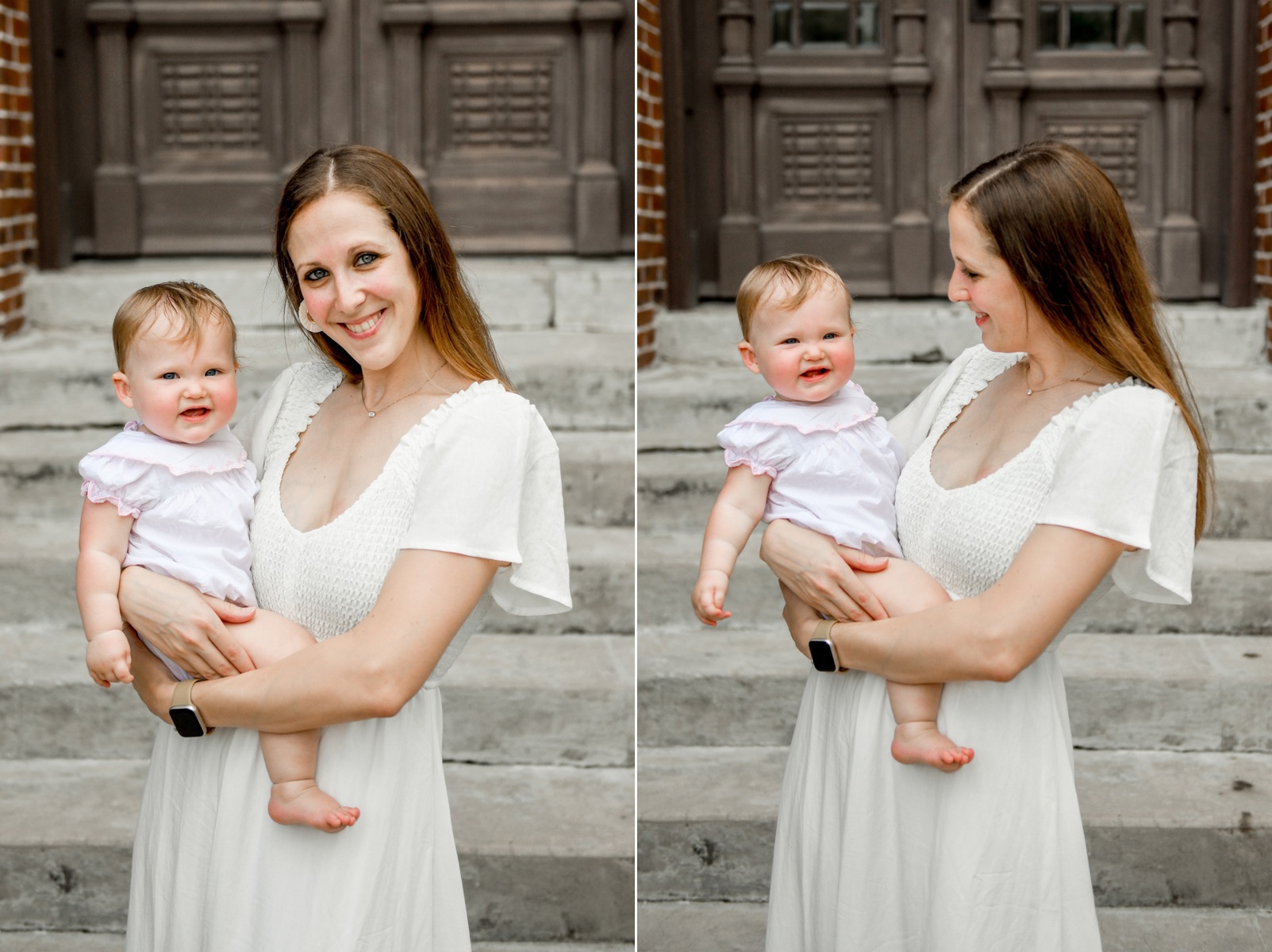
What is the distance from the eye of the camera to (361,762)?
1.81 metres

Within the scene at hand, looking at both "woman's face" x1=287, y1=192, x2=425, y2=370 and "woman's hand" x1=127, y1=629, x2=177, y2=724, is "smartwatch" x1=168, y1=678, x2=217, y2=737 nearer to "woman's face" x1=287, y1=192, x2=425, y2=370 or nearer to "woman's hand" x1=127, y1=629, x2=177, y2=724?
"woman's hand" x1=127, y1=629, x2=177, y2=724

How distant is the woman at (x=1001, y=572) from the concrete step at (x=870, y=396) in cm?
263

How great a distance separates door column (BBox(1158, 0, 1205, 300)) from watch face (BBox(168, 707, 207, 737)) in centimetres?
451

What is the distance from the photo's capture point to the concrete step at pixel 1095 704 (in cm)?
362

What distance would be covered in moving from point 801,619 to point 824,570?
4.3 inches

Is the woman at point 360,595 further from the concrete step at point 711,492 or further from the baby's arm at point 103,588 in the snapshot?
the concrete step at point 711,492

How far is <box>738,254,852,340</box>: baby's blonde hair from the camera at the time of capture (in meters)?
2.00

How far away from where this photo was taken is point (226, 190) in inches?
212

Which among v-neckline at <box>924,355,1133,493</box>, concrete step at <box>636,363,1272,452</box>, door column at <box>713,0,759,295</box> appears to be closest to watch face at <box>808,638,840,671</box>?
v-neckline at <box>924,355,1133,493</box>

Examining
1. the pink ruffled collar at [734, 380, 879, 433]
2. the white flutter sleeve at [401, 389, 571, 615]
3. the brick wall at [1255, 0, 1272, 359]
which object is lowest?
the white flutter sleeve at [401, 389, 571, 615]

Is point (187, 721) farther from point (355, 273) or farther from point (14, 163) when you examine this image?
point (14, 163)

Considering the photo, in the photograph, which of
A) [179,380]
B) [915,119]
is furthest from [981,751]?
[915,119]

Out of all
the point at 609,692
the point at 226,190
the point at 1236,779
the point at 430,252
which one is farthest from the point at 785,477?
the point at 226,190

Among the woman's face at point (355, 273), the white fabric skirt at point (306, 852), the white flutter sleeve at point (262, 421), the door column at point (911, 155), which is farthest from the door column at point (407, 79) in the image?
the white fabric skirt at point (306, 852)
